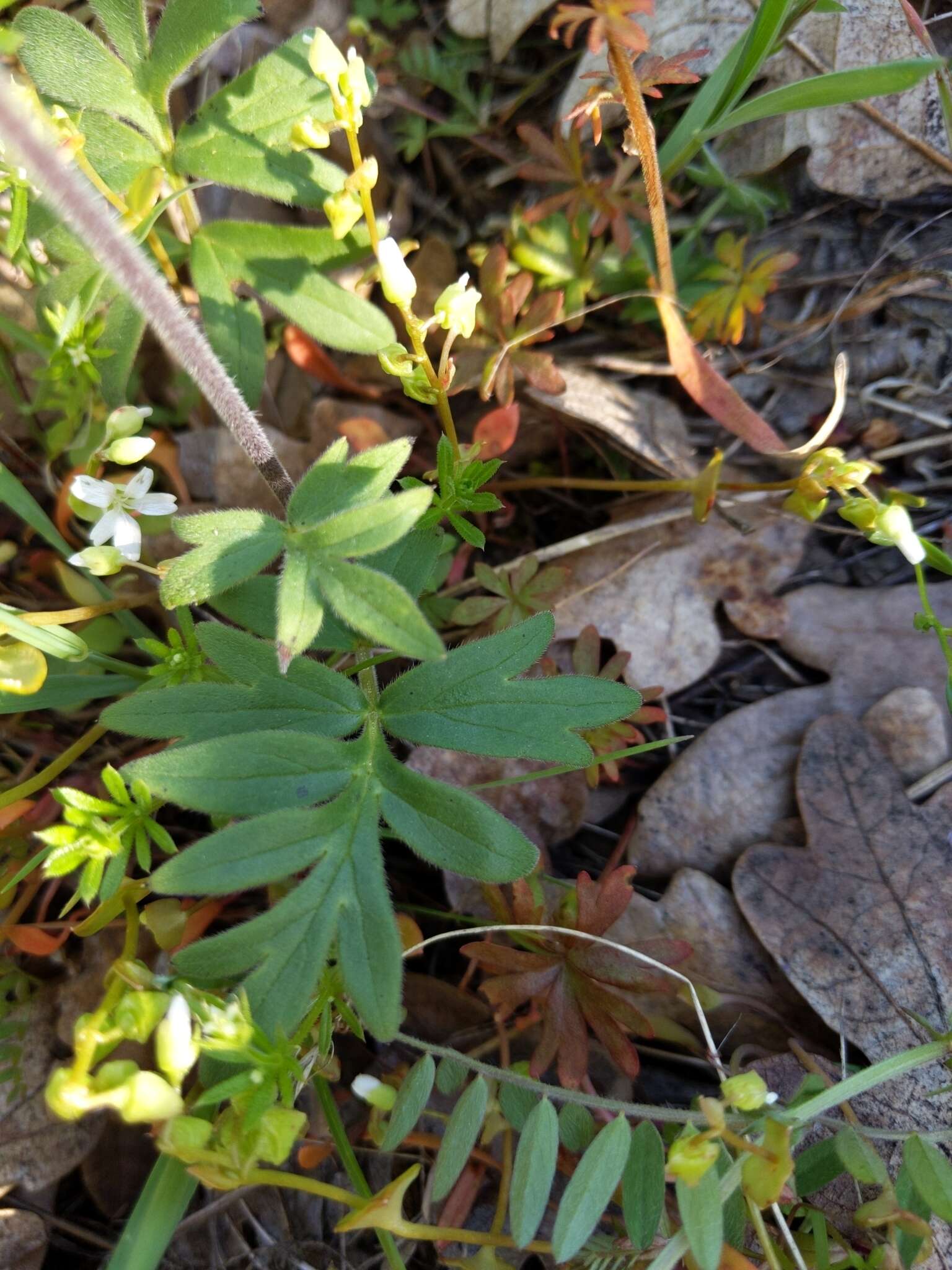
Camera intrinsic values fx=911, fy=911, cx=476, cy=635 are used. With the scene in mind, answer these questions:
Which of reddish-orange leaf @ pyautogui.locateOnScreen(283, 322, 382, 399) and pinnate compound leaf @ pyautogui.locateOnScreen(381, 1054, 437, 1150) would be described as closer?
pinnate compound leaf @ pyautogui.locateOnScreen(381, 1054, 437, 1150)

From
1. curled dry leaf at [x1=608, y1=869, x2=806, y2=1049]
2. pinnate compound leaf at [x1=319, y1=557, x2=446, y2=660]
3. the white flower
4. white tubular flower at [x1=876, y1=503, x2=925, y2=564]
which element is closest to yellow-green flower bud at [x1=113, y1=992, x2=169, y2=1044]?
pinnate compound leaf at [x1=319, y1=557, x2=446, y2=660]

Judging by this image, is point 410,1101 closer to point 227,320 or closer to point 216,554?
point 216,554

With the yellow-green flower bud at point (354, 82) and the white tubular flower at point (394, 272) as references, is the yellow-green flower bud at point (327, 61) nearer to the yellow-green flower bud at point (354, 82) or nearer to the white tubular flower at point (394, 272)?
the yellow-green flower bud at point (354, 82)

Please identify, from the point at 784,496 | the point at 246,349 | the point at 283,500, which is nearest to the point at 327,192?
the point at 246,349

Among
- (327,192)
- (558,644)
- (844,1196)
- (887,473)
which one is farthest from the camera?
(887,473)

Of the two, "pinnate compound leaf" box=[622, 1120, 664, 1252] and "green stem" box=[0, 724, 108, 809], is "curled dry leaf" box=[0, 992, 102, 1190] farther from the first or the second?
"pinnate compound leaf" box=[622, 1120, 664, 1252]

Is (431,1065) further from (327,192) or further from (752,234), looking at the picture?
(752,234)
